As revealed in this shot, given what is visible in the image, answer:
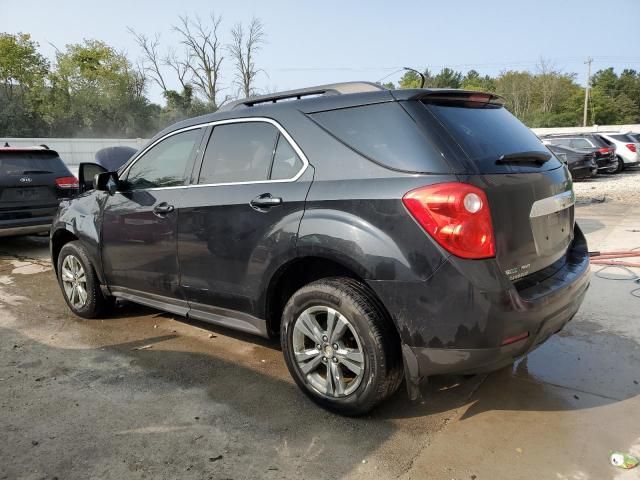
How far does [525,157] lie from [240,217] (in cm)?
172

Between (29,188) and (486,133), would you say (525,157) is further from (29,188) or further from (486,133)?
(29,188)

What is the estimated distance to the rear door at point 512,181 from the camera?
2508 millimetres

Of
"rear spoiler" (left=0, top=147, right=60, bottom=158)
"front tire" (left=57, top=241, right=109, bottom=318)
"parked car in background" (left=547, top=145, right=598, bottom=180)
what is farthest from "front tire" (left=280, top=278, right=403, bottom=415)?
"parked car in background" (left=547, top=145, right=598, bottom=180)

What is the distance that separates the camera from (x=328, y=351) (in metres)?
2.87

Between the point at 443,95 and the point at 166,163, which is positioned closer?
the point at 443,95

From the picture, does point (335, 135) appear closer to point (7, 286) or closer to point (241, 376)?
point (241, 376)

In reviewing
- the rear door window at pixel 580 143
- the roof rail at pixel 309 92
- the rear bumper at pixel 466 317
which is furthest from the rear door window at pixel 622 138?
the rear bumper at pixel 466 317

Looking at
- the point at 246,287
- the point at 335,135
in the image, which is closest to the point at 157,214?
the point at 246,287

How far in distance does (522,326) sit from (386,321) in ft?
2.18

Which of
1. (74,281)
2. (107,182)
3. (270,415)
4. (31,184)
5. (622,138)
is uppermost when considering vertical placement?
(622,138)

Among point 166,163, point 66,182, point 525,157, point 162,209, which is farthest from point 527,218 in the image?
point 66,182

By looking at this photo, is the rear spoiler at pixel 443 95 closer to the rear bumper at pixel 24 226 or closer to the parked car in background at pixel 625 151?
the rear bumper at pixel 24 226

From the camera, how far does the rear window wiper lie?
2701 millimetres

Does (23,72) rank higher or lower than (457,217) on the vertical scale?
higher
